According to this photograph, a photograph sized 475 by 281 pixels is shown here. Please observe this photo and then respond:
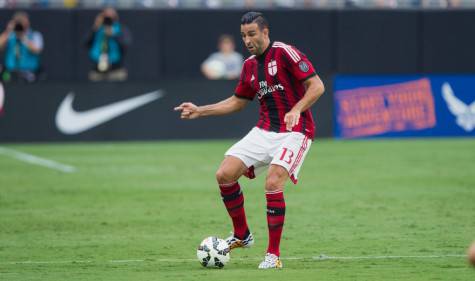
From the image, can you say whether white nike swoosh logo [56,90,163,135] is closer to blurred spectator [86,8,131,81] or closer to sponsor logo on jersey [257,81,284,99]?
blurred spectator [86,8,131,81]

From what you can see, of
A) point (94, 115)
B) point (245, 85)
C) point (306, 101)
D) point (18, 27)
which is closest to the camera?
Result: point (306, 101)

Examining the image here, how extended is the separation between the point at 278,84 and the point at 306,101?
19.1 inches

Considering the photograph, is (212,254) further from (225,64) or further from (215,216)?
(225,64)

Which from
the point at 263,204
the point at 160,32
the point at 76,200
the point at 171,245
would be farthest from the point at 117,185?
the point at 160,32

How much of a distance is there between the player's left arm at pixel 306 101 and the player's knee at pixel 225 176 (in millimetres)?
763

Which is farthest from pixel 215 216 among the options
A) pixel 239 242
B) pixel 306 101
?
pixel 306 101

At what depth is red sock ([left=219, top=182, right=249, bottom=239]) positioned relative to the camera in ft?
30.9

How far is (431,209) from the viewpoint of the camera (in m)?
12.9

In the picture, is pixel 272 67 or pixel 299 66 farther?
pixel 272 67

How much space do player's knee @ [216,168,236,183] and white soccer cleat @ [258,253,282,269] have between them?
2.90ft

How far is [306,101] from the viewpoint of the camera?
898 cm

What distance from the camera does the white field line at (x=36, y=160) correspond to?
59.4 ft

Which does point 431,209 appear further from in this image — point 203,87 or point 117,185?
point 203,87

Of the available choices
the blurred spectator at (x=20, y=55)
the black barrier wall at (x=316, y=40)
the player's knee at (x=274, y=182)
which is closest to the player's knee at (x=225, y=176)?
the player's knee at (x=274, y=182)
